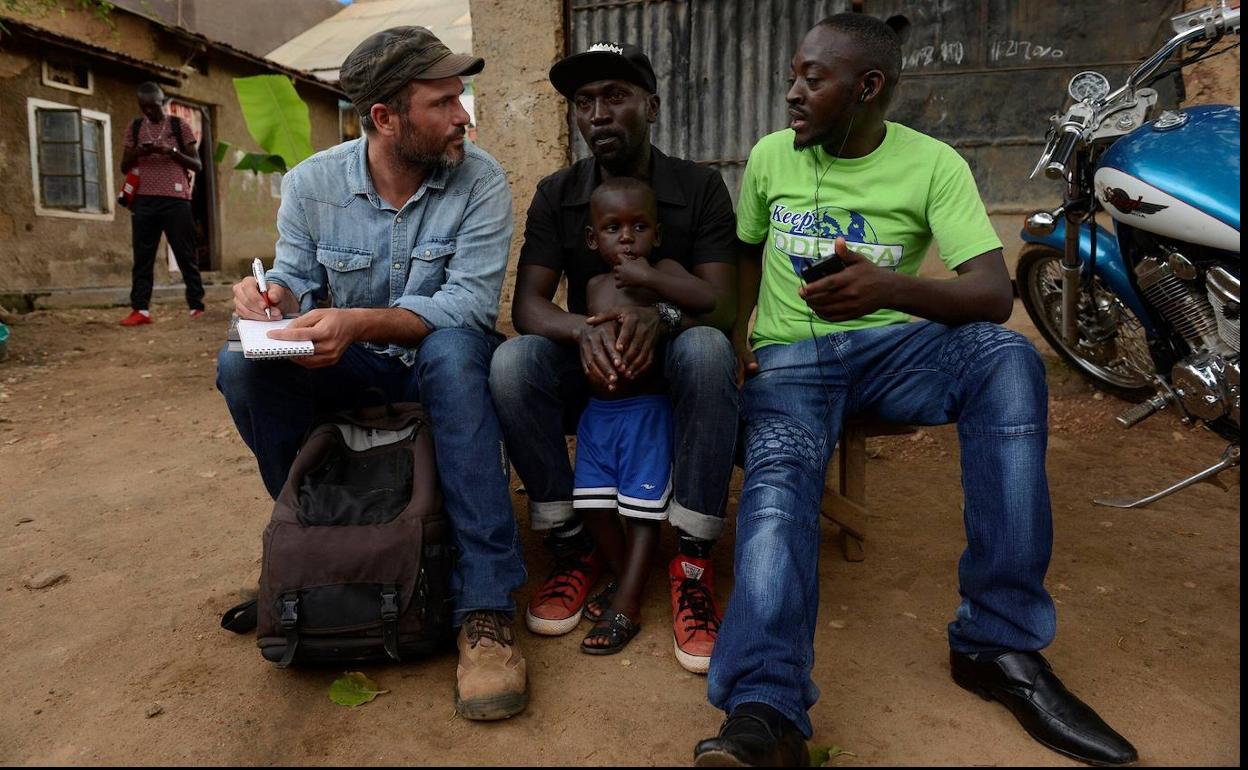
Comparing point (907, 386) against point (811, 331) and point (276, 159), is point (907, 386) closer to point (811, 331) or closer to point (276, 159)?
point (811, 331)

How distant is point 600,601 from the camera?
242 cm

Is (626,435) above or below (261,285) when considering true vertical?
below

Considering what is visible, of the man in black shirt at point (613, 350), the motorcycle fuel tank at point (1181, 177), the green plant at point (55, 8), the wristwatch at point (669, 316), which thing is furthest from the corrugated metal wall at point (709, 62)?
the green plant at point (55, 8)

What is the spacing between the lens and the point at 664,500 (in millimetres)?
2344

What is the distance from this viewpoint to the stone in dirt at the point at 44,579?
2.62 m

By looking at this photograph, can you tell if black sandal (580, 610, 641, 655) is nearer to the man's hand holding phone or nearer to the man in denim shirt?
the man in denim shirt

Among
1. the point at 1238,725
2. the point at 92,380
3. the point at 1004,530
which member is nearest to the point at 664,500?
the point at 1004,530

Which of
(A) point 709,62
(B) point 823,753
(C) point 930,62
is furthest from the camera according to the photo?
(A) point 709,62

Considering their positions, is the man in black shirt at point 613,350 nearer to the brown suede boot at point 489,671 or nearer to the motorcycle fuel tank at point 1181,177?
the brown suede boot at point 489,671

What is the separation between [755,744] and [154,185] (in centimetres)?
786

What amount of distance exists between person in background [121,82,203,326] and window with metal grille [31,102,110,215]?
2.47 meters

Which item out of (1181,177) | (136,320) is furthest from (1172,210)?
(136,320)

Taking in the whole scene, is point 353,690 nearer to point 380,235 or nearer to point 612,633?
point 612,633

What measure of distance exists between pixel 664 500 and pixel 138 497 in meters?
2.20
